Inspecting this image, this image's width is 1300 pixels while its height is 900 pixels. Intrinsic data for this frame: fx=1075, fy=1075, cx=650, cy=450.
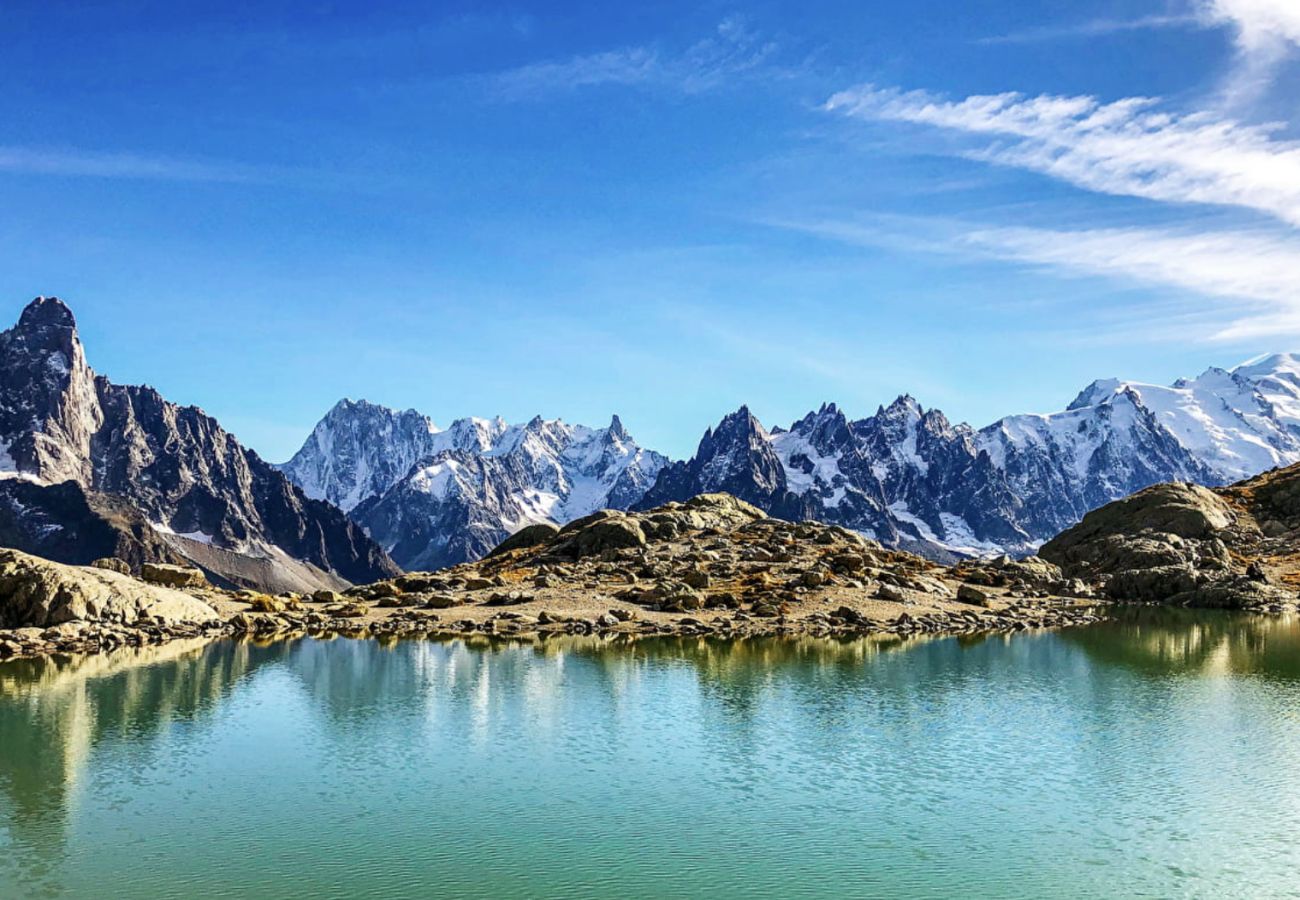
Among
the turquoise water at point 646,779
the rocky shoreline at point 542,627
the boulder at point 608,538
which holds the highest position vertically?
the boulder at point 608,538

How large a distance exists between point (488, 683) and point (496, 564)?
254 feet

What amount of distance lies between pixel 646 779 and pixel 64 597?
62.6 metres

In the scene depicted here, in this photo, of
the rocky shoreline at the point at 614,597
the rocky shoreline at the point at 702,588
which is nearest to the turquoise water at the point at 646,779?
the rocky shoreline at the point at 614,597

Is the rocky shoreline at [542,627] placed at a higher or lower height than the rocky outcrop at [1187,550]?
lower

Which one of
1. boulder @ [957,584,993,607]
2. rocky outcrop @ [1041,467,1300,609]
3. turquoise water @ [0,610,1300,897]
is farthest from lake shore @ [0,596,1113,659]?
rocky outcrop @ [1041,467,1300,609]

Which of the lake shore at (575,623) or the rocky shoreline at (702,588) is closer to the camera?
the rocky shoreline at (702,588)

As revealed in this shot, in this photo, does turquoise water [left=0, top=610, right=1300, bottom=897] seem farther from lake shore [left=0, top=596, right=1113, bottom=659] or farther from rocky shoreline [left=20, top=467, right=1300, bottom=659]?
lake shore [left=0, top=596, right=1113, bottom=659]

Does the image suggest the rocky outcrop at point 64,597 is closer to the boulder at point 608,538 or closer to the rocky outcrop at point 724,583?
the rocky outcrop at point 724,583

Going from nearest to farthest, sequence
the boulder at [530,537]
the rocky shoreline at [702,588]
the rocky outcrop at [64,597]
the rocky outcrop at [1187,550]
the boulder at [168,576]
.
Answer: the rocky outcrop at [64,597] → the rocky shoreline at [702,588] → the boulder at [168,576] → the rocky outcrop at [1187,550] → the boulder at [530,537]

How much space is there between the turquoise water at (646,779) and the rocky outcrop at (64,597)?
38.2ft

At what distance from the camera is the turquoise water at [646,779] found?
3359cm

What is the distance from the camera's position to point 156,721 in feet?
188

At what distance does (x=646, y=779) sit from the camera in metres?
44.9

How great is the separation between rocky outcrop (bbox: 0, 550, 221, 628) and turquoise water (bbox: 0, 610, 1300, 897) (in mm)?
11630
